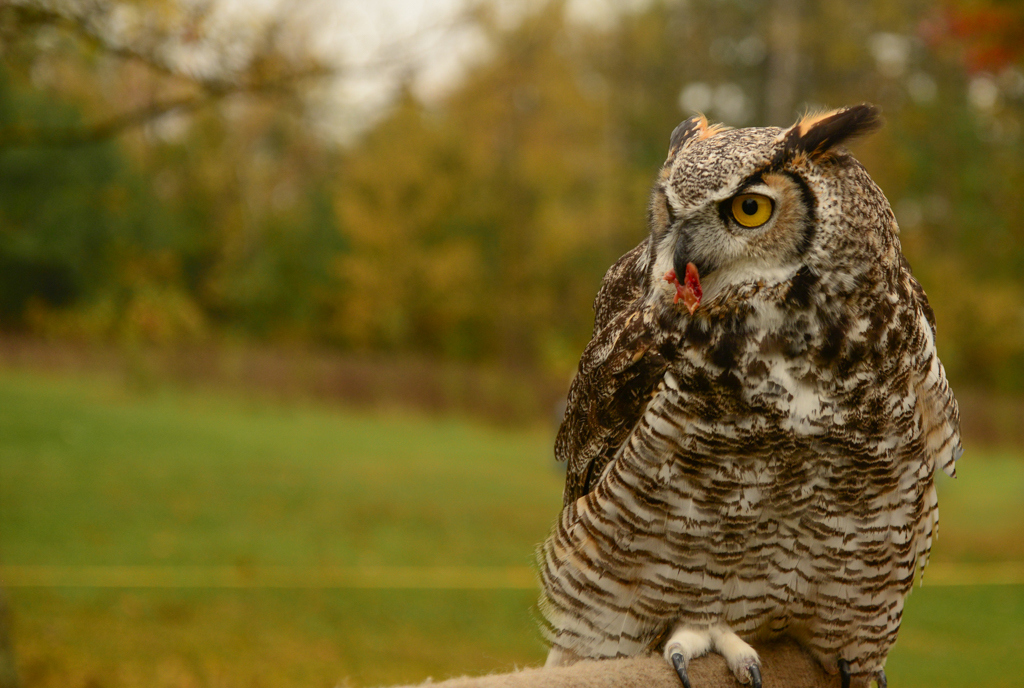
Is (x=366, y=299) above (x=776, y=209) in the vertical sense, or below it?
above

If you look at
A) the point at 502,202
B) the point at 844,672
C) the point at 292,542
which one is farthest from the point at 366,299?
the point at 844,672

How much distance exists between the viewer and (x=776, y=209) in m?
1.17

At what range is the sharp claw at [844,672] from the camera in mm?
1523

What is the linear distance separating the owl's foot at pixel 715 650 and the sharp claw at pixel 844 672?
0.22 metres

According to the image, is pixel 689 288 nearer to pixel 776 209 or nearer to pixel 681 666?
pixel 776 209

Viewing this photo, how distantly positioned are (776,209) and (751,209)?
0.03m

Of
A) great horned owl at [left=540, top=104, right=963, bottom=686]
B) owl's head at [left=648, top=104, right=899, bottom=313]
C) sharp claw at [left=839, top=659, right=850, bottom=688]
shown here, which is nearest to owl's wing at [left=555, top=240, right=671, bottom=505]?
great horned owl at [left=540, top=104, right=963, bottom=686]

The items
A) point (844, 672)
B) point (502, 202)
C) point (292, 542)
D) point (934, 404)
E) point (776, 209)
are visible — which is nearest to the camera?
point (776, 209)

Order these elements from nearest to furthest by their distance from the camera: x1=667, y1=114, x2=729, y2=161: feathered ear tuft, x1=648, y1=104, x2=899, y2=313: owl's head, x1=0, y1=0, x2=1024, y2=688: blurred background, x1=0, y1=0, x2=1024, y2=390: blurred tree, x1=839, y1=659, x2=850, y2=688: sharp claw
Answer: x1=648, y1=104, x2=899, y2=313: owl's head → x1=667, y1=114, x2=729, y2=161: feathered ear tuft → x1=839, y1=659, x2=850, y2=688: sharp claw → x1=0, y1=0, x2=1024, y2=688: blurred background → x1=0, y1=0, x2=1024, y2=390: blurred tree

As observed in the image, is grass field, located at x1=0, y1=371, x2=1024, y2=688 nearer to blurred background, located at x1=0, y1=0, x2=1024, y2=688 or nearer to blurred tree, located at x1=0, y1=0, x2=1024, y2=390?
blurred background, located at x1=0, y1=0, x2=1024, y2=688

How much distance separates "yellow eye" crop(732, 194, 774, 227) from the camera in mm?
1175

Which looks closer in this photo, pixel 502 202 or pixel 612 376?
pixel 612 376

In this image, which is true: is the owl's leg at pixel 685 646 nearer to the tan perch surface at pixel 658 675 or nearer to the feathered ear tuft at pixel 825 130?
the tan perch surface at pixel 658 675

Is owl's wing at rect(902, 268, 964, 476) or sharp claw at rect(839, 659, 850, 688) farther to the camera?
sharp claw at rect(839, 659, 850, 688)
